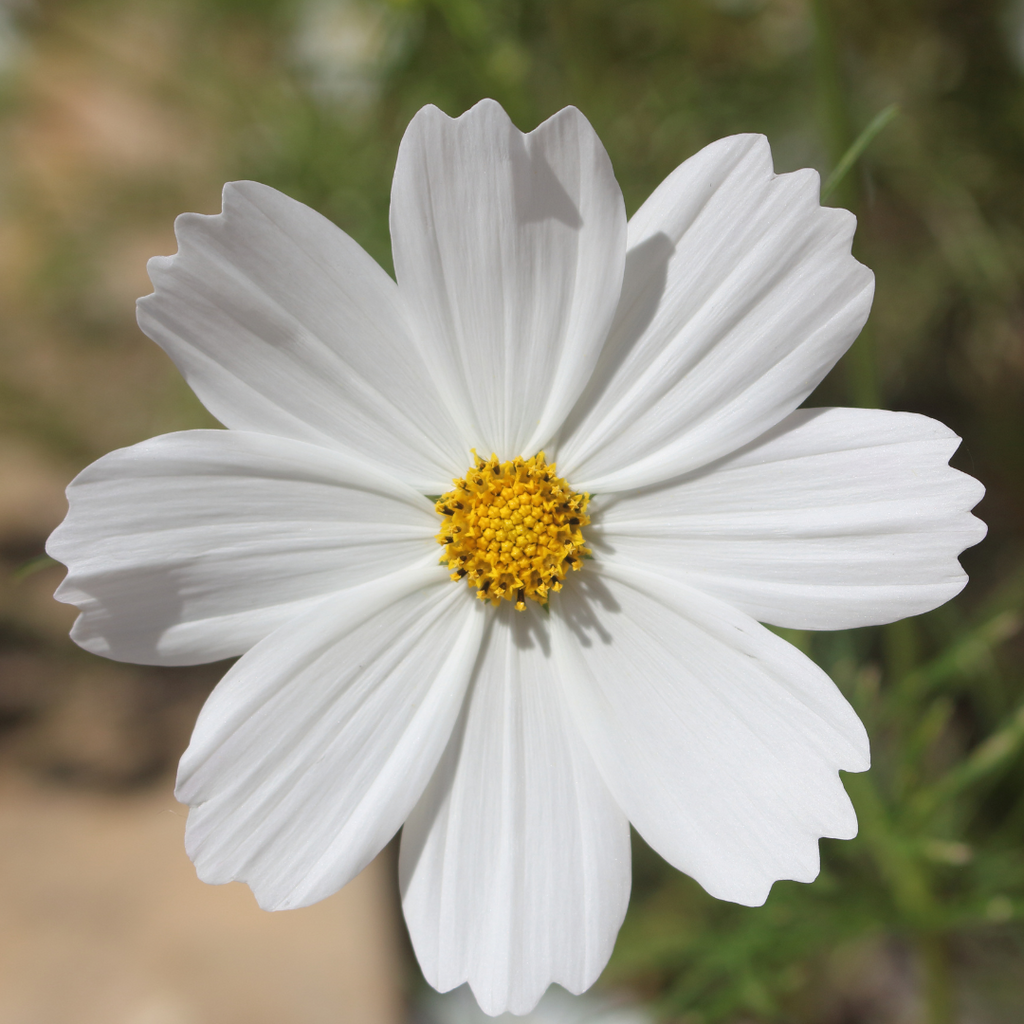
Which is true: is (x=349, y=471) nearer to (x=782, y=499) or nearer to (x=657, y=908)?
(x=782, y=499)

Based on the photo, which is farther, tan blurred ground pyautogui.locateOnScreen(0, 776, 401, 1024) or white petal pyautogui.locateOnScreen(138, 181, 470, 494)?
tan blurred ground pyautogui.locateOnScreen(0, 776, 401, 1024)

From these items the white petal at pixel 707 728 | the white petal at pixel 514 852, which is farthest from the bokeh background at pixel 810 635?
the white petal at pixel 514 852

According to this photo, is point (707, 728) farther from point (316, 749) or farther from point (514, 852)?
point (316, 749)

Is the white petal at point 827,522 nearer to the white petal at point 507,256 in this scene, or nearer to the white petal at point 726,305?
the white petal at point 726,305

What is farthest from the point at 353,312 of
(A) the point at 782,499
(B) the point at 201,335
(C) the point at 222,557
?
(A) the point at 782,499

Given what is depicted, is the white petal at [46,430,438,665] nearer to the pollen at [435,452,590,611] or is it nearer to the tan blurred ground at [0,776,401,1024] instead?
the pollen at [435,452,590,611]

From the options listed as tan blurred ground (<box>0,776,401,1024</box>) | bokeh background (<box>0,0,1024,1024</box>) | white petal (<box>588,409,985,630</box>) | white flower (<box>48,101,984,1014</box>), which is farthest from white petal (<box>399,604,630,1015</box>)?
tan blurred ground (<box>0,776,401,1024</box>)
